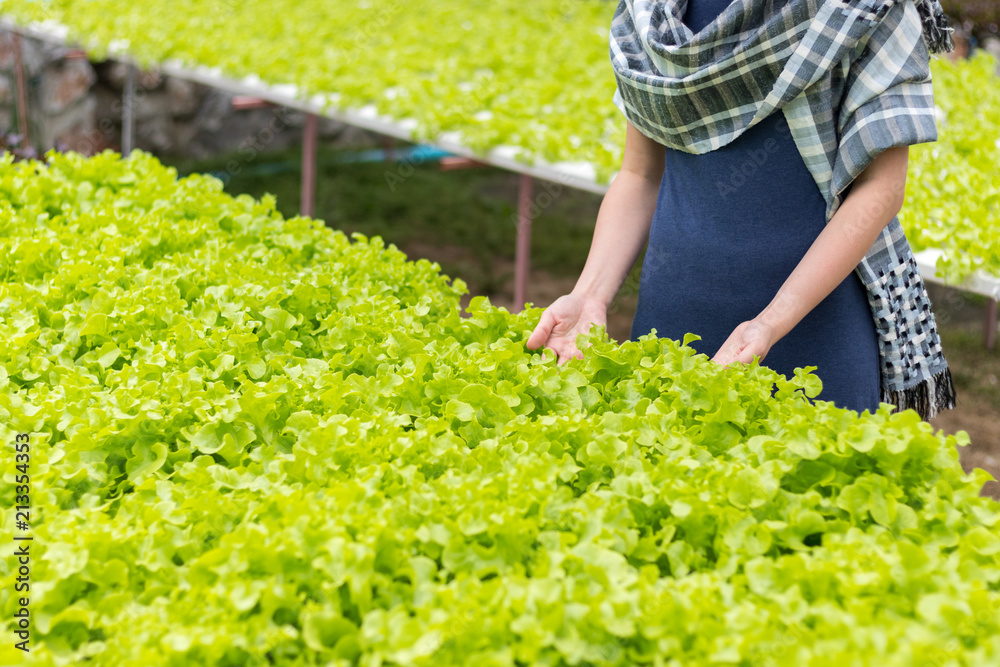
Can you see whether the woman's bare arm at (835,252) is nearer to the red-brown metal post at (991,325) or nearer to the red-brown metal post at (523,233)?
the red-brown metal post at (523,233)

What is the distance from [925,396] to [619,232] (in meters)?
0.92

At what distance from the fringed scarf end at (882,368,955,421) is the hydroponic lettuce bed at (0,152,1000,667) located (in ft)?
2.48

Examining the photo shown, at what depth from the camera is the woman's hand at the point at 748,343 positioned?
1.99 metres

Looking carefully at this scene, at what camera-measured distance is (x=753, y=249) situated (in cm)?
229

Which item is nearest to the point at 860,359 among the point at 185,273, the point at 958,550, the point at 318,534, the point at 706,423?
the point at 706,423

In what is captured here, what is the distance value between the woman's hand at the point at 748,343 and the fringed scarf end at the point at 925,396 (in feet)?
1.99

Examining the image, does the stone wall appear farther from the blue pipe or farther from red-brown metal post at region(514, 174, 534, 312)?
red-brown metal post at region(514, 174, 534, 312)

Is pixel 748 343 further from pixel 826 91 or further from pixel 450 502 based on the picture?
pixel 450 502

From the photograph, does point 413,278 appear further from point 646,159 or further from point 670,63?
point 670,63

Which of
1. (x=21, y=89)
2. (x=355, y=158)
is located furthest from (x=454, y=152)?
(x=355, y=158)

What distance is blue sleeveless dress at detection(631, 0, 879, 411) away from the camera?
7.30 feet

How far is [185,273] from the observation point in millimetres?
2475

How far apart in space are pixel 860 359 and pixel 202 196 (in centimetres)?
215

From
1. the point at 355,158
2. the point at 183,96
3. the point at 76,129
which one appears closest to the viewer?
the point at 76,129
